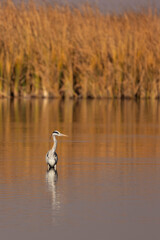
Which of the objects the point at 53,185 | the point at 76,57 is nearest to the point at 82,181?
the point at 53,185

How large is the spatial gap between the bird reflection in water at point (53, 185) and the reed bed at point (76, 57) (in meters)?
11.8

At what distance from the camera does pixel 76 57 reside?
61.1 feet

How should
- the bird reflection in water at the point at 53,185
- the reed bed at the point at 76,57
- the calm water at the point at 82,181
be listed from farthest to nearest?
1. the reed bed at the point at 76,57
2. the bird reflection in water at the point at 53,185
3. the calm water at the point at 82,181

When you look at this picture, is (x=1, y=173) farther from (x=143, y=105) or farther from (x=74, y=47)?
(x=74, y=47)

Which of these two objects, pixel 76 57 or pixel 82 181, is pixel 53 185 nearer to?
pixel 82 181

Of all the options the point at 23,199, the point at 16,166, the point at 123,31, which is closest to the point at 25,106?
the point at 123,31

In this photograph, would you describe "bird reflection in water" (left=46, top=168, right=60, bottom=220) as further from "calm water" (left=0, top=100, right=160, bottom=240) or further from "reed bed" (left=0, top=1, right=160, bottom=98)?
"reed bed" (left=0, top=1, right=160, bottom=98)

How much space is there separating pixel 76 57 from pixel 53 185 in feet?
42.3

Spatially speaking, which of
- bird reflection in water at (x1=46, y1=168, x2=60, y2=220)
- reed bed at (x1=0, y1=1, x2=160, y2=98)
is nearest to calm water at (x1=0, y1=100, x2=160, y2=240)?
bird reflection in water at (x1=46, y1=168, x2=60, y2=220)

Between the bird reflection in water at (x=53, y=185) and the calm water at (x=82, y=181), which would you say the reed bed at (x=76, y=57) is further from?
the bird reflection in water at (x=53, y=185)

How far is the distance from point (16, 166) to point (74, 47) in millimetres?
12049

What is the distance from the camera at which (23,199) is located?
17.3 feet

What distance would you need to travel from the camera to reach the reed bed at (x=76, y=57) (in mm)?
18406

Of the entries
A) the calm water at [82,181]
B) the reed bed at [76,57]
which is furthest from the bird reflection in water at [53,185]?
the reed bed at [76,57]
